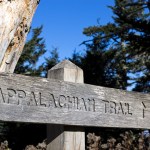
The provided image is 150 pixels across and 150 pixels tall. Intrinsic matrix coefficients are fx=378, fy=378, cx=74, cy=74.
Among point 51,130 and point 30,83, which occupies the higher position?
point 30,83

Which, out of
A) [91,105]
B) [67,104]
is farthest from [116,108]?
[67,104]

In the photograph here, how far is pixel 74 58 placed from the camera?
69.4 ft

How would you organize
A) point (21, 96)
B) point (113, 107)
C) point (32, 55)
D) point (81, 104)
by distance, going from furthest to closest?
point (32, 55), point (113, 107), point (81, 104), point (21, 96)

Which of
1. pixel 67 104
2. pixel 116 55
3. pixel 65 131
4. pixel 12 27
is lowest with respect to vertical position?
pixel 65 131

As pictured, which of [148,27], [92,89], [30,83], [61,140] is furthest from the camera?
[148,27]

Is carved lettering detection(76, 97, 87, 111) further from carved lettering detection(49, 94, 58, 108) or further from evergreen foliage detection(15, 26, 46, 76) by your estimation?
evergreen foliage detection(15, 26, 46, 76)

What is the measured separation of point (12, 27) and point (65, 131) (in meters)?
0.73

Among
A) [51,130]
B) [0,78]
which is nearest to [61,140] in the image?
[51,130]

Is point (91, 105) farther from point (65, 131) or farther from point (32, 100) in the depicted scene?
point (32, 100)

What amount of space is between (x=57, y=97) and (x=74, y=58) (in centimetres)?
1901

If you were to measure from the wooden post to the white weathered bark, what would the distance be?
0.30 meters

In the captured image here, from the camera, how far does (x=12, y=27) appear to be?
237 cm

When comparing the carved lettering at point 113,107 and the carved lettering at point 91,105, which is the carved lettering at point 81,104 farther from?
the carved lettering at point 113,107

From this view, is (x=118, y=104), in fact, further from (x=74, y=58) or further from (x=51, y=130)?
(x=74, y=58)
